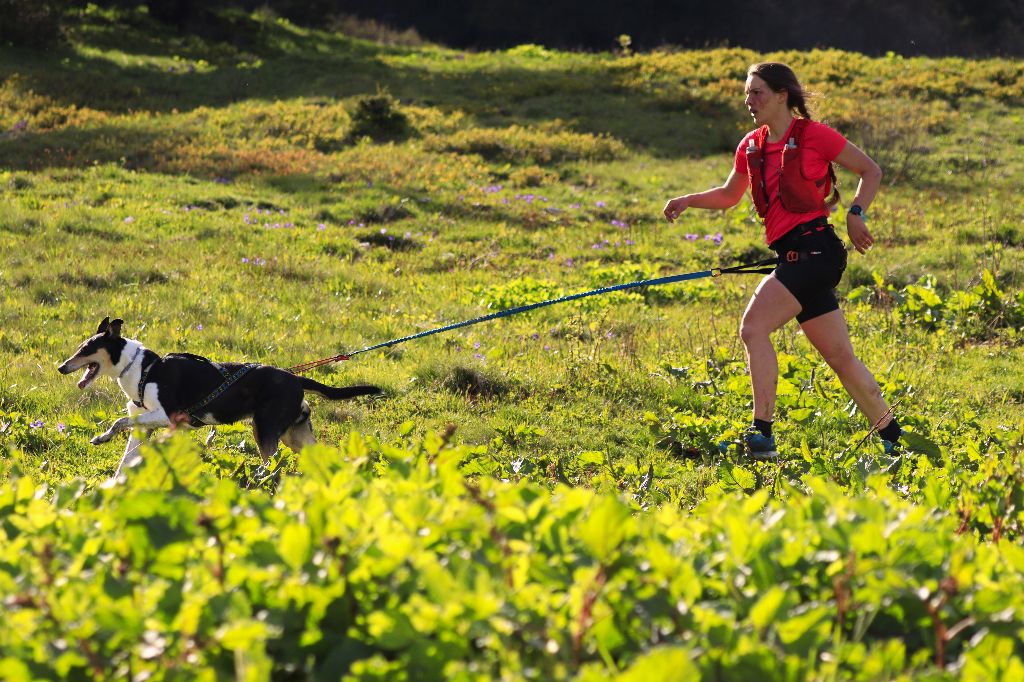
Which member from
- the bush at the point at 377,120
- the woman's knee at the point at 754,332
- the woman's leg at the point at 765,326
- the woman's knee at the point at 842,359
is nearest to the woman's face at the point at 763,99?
the woman's leg at the point at 765,326

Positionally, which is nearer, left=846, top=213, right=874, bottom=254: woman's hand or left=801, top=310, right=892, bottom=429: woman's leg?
left=846, top=213, right=874, bottom=254: woman's hand

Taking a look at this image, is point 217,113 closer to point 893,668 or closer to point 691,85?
point 691,85

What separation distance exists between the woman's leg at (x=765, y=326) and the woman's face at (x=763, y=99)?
0.95 metres

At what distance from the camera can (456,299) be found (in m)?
10.6

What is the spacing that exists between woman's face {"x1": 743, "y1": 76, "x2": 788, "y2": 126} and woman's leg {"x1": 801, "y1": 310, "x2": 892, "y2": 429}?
1.23 metres

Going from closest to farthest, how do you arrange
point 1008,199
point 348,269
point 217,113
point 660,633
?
1. point 660,633
2. point 348,269
3. point 1008,199
4. point 217,113

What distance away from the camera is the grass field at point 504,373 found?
80.4 inches

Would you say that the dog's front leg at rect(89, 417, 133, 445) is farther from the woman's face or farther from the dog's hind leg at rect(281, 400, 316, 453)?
the woman's face

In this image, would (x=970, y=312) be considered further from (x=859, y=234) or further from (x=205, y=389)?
(x=205, y=389)

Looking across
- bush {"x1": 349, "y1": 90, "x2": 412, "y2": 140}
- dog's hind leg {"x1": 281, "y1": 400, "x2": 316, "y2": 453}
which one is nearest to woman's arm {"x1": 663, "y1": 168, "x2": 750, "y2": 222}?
dog's hind leg {"x1": 281, "y1": 400, "x2": 316, "y2": 453}

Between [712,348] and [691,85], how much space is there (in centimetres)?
1723

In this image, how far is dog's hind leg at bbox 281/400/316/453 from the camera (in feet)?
20.9

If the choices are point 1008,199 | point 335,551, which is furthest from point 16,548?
point 1008,199

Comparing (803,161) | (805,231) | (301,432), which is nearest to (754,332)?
(805,231)
